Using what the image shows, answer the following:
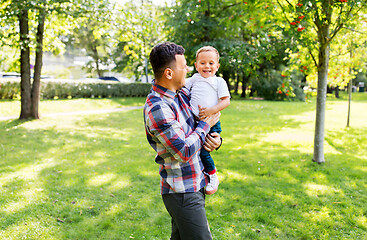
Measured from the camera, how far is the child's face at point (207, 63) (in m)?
2.33

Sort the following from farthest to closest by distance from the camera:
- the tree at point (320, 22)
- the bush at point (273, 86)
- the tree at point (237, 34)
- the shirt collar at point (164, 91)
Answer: the bush at point (273, 86)
the tree at point (237, 34)
the tree at point (320, 22)
the shirt collar at point (164, 91)

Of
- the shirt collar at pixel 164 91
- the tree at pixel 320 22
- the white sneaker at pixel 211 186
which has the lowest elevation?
the white sneaker at pixel 211 186

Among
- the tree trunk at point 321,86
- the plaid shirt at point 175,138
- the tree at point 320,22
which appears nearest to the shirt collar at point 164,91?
the plaid shirt at point 175,138

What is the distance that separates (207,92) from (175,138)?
0.61 metres

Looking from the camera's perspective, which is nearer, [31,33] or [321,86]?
[321,86]

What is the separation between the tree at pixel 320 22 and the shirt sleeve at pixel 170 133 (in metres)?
3.35

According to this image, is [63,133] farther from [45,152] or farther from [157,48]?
[157,48]

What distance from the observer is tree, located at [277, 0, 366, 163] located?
15.4ft

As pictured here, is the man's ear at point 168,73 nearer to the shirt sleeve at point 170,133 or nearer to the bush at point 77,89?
the shirt sleeve at point 170,133

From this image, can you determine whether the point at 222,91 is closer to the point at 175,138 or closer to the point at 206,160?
the point at 206,160

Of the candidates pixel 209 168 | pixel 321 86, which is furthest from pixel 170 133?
pixel 321 86

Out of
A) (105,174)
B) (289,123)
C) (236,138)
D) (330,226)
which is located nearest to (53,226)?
(105,174)

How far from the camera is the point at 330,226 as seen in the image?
389 cm

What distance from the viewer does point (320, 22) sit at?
183 inches
